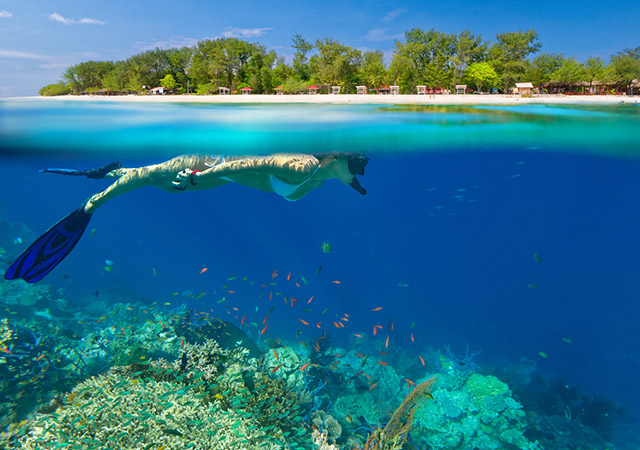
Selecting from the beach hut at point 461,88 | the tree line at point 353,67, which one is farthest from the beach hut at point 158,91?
the beach hut at point 461,88

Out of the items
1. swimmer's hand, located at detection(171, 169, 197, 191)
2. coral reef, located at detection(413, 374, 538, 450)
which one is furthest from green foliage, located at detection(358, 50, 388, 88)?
coral reef, located at detection(413, 374, 538, 450)

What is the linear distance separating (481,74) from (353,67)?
34.9 ft

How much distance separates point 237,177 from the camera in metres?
7.99

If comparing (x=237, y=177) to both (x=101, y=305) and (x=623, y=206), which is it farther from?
(x=623, y=206)

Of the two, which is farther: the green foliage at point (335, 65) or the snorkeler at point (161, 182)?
the green foliage at point (335, 65)

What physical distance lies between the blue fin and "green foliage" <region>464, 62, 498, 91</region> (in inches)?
978

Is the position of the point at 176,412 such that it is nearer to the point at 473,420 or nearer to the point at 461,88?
the point at 473,420

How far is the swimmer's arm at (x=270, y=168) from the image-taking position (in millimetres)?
6754

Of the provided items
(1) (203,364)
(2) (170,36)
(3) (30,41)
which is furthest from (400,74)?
(1) (203,364)

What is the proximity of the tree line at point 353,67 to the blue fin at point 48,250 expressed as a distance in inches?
324

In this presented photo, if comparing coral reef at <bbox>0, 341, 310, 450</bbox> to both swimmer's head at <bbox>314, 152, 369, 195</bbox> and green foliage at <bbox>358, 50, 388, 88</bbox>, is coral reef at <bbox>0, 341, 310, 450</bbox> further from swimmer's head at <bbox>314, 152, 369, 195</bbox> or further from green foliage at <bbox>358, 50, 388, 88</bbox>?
green foliage at <bbox>358, 50, 388, 88</bbox>

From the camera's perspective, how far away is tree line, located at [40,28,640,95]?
17.6 m

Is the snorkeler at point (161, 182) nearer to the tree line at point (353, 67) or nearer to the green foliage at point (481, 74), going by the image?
the tree line at point (353, 67)

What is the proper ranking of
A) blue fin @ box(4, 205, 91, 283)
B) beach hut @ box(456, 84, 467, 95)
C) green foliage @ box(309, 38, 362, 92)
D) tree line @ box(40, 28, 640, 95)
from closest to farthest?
blue fin @ box(4, 205, 91, 283) → tree line @ box(40, 28, 640, 95) → green foliage @ box(309, 38, 362, 92) → beach hut @ box(456, 84, 467, 95)
